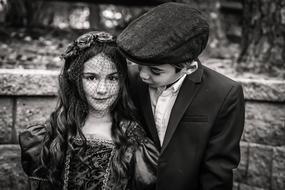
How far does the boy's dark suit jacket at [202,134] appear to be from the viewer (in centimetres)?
247

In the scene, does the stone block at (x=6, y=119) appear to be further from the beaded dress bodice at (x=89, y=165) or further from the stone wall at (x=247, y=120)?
the beaded dress bodice at (x=89, y=165)

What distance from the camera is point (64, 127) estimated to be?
8.43 feet

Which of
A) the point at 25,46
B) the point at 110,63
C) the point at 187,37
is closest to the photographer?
the point at 187,37

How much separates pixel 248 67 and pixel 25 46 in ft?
7.81

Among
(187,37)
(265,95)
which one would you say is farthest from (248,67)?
(187,37)

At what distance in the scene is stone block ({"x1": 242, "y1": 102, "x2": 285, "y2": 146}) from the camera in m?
3.31

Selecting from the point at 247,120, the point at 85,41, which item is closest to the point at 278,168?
the point at 247,120

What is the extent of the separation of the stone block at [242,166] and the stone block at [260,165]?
0.03m

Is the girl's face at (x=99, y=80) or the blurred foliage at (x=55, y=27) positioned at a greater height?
the girl's face at (x=99, y=80)

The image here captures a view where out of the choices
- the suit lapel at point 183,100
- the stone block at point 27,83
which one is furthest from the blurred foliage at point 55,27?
the suit lapel at point 183,100

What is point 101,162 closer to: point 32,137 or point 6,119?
point 32,137

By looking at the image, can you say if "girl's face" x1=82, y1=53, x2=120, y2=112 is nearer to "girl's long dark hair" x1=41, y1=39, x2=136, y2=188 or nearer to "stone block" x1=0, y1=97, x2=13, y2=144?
"girl's long dark hair" x1=41, y1=39, x2=136, y2=188

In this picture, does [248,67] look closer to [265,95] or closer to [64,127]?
[265,95]

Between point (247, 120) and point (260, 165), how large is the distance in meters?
0.39
